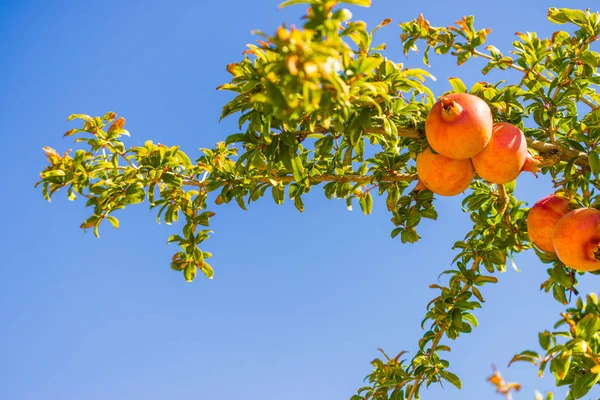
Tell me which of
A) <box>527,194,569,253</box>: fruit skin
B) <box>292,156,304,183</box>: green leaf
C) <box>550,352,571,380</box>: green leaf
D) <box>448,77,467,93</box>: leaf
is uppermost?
<box>448,77,467,93</box>: leaf

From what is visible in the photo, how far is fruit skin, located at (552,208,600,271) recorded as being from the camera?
78.3 inches

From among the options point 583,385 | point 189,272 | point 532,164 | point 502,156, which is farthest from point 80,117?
point 583,385

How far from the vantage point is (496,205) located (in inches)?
110

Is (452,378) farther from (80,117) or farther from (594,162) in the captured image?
(80,117)

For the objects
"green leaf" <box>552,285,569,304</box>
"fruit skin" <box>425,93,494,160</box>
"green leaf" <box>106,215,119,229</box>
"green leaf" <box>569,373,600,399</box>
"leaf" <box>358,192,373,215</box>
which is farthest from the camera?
"leaf" <box>358,192,373,215</box>

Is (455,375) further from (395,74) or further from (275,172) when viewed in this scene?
(395,74)

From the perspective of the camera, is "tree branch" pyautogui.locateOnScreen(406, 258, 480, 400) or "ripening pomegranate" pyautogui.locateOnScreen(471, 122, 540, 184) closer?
"ripening pomegranate" pyautogui.locateOnScreen(471, 122, 540, 184)

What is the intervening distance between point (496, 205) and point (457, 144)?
38.6 inches

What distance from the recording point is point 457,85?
2270 millimetres

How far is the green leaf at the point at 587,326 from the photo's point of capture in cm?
165

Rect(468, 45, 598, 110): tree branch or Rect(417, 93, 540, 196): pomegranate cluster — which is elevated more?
Rect(468, 45, 598, 110): tree branch

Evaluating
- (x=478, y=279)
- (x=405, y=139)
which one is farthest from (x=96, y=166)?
(x=478, y=279)

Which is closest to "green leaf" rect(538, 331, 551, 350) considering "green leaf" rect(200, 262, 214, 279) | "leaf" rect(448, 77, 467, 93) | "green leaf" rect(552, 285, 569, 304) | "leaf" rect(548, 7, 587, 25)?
"green leaf" rect(552, 285, 569, 304)

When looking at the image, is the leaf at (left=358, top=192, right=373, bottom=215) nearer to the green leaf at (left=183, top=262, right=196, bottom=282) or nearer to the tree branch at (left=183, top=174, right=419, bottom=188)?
the tree branch at (left=183, top=174, right=419, bottom=188)
